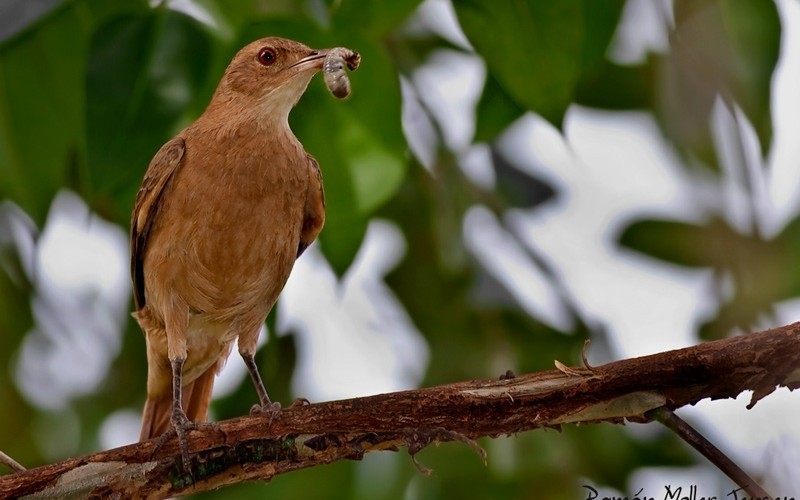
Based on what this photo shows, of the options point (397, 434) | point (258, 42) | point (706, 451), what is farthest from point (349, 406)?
point (258, 42)

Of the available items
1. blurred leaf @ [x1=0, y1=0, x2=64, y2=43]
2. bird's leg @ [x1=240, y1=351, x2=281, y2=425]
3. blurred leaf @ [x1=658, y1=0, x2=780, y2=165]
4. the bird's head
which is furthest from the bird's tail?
blurred leaf @ [x1=658, y1=0, x2=780, y2=165]

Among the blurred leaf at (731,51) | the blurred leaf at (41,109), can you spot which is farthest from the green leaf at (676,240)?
the blurred leaf at (41,109)

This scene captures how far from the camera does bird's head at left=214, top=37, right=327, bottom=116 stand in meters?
4.15

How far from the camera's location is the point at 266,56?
4.22 m

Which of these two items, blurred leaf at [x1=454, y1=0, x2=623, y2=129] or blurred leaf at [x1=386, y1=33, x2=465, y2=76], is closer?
blurred leaf at [x1=454, y1=0, x2=623, y2=129]

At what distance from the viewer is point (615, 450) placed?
16.4 feet

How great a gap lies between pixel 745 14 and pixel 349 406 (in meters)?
1.77

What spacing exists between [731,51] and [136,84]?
2.02 m

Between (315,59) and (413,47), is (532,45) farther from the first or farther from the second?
(413,47)

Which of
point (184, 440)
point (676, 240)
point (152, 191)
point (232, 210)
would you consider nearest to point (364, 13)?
point (232, 210)

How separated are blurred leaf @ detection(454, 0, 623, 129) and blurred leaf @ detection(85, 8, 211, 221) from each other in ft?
3.54

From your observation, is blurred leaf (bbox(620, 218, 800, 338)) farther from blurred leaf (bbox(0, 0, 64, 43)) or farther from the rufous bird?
blurred leaf (bbox(0, 0, 64, 43))

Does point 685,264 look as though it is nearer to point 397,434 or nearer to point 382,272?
point 382,272

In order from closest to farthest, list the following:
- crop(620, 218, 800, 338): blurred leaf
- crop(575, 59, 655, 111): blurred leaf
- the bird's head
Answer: the bird's head < crop(620, 218, 800, 338): blurred leaf < crop(575, 59, 655, 111): blurred leaf
